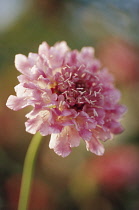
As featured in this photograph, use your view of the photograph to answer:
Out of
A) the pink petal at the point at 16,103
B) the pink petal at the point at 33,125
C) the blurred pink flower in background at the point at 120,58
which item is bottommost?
the pink petal at the point at 33,125

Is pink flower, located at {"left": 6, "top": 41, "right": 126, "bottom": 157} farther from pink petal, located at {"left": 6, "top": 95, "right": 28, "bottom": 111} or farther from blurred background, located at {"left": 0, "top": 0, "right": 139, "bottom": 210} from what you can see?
blurred background, located at {"left": 0, "top": 0, "right": 139, "bottom": 210}

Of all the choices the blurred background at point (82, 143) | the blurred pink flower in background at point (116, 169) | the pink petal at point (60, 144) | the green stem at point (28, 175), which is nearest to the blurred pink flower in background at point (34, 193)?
the blurred background at point (82, 143)

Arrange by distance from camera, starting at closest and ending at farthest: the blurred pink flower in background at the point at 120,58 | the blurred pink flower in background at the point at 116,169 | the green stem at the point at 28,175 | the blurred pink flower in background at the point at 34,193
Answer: the green stem at the point at 28,175 < the blurred pink flower in background at the point at 34,193 < the blurred pink flower in background at the point at 116,169 < the blurred pink flower in background at the point at 120,58

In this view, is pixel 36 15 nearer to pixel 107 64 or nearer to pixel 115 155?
pixel 107 64

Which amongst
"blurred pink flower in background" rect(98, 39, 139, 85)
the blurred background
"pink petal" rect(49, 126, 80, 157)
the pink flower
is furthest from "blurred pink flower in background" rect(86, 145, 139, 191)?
"pink petal" rect(49, 126, 80, 157)

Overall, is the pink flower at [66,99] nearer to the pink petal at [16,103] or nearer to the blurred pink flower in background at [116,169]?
the pink petal at [16,103]

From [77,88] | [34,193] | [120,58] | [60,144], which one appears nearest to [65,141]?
[60,144]

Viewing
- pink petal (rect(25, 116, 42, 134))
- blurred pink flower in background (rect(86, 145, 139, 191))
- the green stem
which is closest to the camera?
pink petal (rect(25, 116, 42, 134))
